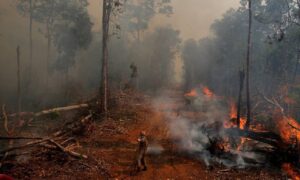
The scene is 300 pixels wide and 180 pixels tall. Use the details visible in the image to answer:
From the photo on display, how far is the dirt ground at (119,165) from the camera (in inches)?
530

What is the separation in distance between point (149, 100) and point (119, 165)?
68.3ft

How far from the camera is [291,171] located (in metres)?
14.4

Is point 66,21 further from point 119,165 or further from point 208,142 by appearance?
point 119,165

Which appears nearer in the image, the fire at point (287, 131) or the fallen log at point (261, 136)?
the fire at point (287, 131)

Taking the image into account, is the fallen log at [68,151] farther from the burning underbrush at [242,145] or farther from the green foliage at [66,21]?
the green foliage at [66,21]

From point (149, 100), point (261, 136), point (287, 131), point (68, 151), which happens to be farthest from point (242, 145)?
point (149, 100)

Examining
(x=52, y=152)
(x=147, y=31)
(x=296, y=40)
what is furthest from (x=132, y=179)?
(x=147, y=31)

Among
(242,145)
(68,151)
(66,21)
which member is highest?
(66,21)

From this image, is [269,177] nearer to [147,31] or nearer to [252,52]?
[252,52]

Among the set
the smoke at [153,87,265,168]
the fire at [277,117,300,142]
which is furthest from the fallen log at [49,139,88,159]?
the fire at [277,117,300,142]

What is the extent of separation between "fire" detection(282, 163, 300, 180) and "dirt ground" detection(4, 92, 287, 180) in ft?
1.25

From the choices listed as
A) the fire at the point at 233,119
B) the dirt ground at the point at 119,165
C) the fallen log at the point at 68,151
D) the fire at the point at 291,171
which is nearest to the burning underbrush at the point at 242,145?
the fire at the point at 291,171

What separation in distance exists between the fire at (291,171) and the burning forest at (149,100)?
0.17 ft

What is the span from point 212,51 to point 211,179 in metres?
46.5
